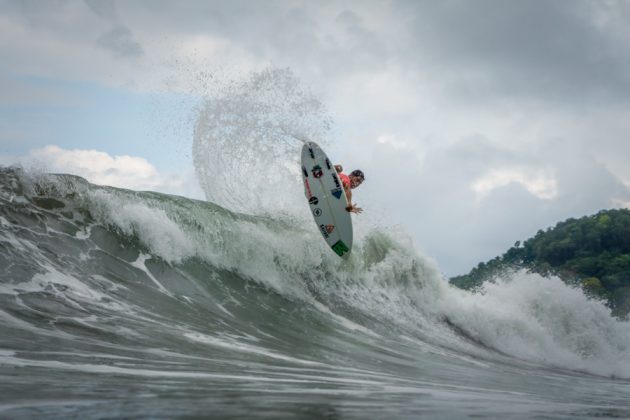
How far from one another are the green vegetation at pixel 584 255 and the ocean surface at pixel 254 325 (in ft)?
121

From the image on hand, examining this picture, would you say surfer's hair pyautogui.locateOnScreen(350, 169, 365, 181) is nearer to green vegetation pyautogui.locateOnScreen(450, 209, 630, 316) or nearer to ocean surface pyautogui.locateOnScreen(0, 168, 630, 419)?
ocean surface pyautogui.locateOnScreen(0, 168, 630, 419)

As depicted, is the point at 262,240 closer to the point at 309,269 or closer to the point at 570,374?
the point at 309,269

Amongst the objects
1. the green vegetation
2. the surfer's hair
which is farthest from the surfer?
the green vegetation

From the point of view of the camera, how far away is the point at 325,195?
46.0 ft

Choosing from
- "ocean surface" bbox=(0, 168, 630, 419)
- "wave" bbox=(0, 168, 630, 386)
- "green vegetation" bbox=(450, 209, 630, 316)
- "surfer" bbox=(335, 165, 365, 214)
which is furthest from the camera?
"green vegetation" bbox=(450, 209, 630, 316)

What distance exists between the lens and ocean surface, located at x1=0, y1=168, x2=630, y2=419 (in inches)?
214

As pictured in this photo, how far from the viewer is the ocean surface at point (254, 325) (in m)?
5.43

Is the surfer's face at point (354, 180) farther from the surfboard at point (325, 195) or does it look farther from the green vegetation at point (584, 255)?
the green vegetation at point (584, 255)

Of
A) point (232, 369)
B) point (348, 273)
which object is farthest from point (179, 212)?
point (232, 369)

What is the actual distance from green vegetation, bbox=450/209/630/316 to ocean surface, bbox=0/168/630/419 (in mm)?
36778

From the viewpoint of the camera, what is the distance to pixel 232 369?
6961 mm

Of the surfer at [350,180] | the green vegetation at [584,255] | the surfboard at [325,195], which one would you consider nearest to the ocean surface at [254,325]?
the surfboard at [325,195]

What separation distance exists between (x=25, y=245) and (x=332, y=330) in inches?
208

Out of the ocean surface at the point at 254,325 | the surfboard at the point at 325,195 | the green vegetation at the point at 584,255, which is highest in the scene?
the green vegetation at the point at 584,255
